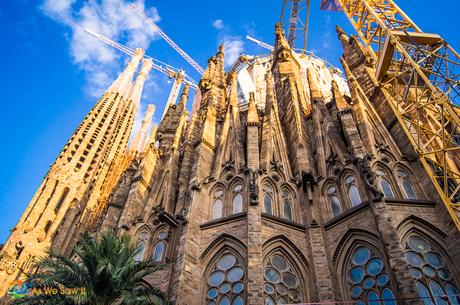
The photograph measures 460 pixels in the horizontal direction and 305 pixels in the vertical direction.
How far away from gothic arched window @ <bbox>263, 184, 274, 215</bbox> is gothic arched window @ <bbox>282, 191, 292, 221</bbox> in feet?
1.68

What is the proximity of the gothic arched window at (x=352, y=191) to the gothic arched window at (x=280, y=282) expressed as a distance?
3296 millimetres

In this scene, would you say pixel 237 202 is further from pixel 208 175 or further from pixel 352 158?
pixel 352 158

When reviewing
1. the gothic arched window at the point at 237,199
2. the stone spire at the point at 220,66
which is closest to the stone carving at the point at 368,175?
the gothic arched window at the point at 237,199

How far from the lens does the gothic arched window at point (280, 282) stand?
41.8 feet

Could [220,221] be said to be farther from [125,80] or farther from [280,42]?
[125,80]

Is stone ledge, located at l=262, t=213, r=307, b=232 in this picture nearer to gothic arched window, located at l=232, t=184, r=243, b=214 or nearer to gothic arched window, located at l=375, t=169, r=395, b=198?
gothic arched window, located at l=232, t=184, r=243, b=214

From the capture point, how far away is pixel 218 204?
16375 millimetres

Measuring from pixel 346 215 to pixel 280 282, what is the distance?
3274 mm

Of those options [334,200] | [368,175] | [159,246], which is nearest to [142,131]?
[159,246]

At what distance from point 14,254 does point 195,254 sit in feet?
58.5

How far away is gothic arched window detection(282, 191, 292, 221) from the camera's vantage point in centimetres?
1547

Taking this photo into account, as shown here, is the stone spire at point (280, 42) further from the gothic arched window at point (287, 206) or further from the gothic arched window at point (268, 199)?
the gothic arched window at point (287, 206)

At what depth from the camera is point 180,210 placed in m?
16.6

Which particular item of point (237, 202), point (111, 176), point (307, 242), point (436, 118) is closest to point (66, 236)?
point (111, 176)
